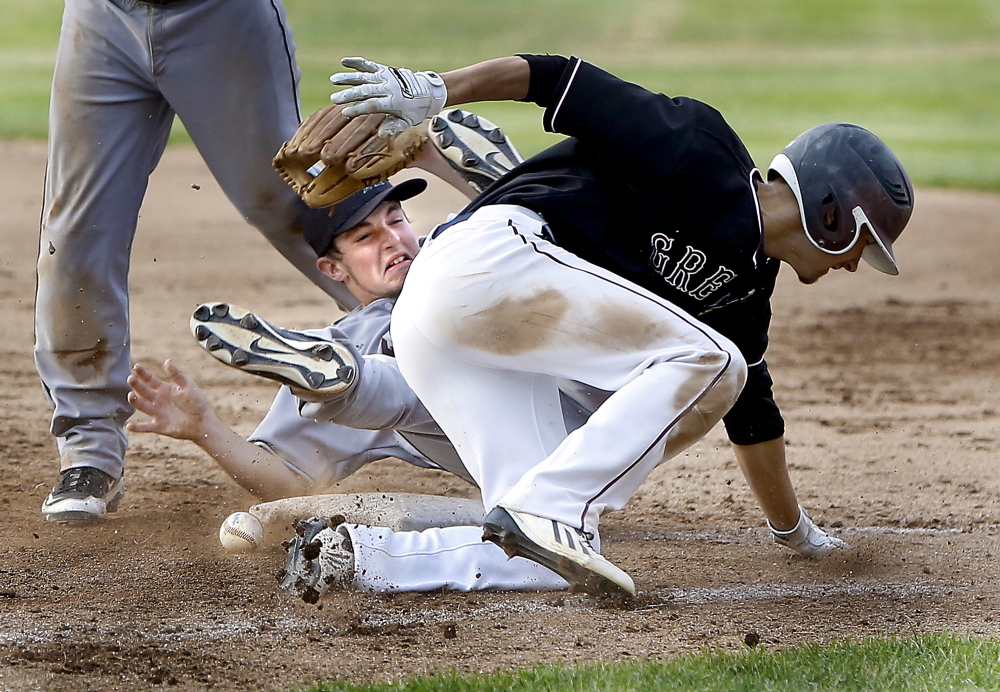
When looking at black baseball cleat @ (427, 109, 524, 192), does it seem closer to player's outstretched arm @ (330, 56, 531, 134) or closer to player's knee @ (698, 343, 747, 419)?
player's outstretched arm @ (330, 56, 531, 134)

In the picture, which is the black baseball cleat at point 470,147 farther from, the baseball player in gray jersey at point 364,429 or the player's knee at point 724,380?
the player's knee at point 724,380

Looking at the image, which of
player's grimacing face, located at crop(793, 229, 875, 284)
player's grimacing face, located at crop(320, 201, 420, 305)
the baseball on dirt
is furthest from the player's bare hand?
player's grimacing face, located at crop(793, 229, 875, 284)

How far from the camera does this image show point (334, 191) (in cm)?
246

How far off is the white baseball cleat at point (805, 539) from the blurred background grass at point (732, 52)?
8.34 m

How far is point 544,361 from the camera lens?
2.25m

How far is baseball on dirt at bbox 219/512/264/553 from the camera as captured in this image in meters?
2.74

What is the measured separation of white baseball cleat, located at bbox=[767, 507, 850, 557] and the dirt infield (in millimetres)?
38

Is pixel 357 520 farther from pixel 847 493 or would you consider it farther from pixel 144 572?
pixel 847 493

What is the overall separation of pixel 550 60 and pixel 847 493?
6.07 feet

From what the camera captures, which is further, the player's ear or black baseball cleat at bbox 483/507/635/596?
the player's ear

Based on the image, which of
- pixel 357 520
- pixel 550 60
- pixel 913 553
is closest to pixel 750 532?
pixel 913 553

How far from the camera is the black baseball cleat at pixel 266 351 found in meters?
2.31

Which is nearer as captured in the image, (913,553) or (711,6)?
(913,553)

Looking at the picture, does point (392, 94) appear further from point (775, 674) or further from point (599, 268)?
point (775, 674)
